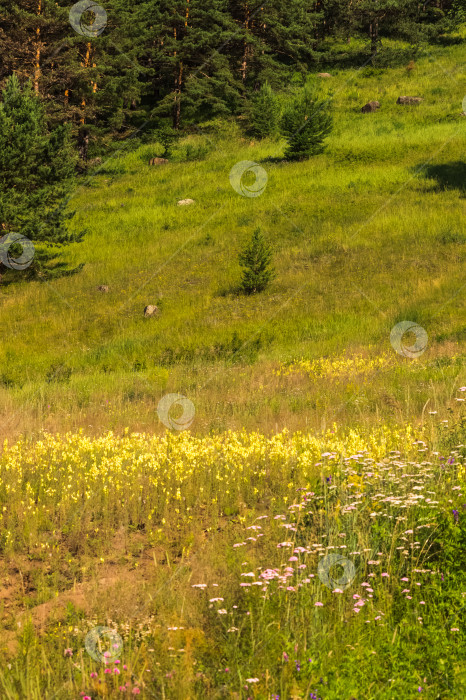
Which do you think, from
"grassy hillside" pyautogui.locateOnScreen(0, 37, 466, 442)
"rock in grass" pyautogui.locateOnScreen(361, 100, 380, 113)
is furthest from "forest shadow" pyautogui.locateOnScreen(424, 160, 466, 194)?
"rock in grass" pyautogui.locateOnScreen(361, 100, 380, 113)

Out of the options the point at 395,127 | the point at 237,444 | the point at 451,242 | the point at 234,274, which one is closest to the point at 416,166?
the point at 395,127

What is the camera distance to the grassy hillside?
917 centimetres

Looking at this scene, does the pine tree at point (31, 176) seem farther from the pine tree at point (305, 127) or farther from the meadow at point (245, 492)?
the pine tree at point (305, 127)

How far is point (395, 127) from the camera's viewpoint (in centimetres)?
3825

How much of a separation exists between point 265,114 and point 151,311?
26201mm

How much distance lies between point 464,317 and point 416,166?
18.2 metres

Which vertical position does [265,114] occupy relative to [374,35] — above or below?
below

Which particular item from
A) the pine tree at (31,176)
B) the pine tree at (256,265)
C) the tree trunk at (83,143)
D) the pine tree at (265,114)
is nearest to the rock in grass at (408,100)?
the pine tree at (265,114)

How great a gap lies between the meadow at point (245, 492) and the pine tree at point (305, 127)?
1591 cm

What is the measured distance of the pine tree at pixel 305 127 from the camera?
113 ft

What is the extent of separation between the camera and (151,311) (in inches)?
798

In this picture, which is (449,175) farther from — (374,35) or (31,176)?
(374,35)

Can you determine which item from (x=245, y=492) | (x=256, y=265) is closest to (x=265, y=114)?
(x=256, y=265)

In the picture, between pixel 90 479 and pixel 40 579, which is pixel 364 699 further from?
pixel 90 479
